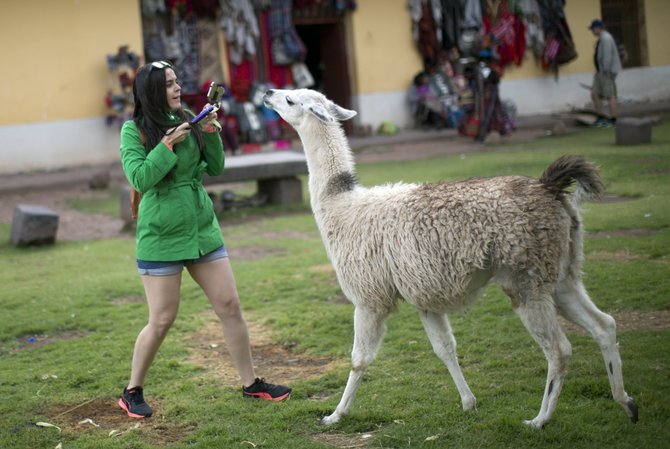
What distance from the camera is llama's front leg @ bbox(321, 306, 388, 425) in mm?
4793

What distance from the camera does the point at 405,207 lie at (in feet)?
15.7

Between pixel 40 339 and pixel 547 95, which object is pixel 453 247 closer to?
pixel 40 339

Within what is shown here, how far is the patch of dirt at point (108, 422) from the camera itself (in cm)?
490

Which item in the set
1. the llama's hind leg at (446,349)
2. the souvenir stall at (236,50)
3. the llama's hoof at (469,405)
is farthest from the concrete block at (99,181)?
the llama's hoof at (469,405)

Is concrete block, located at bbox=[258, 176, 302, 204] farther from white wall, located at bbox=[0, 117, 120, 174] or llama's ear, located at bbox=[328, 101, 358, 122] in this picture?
llama's ear, located at bbox=[328, 101, 358, 122]

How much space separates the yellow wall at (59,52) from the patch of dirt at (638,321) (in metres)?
14.2

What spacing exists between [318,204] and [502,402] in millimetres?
1478

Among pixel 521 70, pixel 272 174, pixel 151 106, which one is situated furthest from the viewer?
pixel 521 70

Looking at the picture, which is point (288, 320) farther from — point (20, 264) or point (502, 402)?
point (20, 264)

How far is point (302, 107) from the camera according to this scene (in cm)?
514

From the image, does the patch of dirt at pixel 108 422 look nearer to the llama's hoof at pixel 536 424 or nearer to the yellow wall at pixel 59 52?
the llama's hoof at pixel 536 424

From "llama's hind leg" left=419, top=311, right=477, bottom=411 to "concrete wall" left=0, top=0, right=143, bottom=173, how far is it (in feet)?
48.6

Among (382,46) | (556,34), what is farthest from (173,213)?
(556,34)

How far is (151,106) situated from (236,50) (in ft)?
51.6
